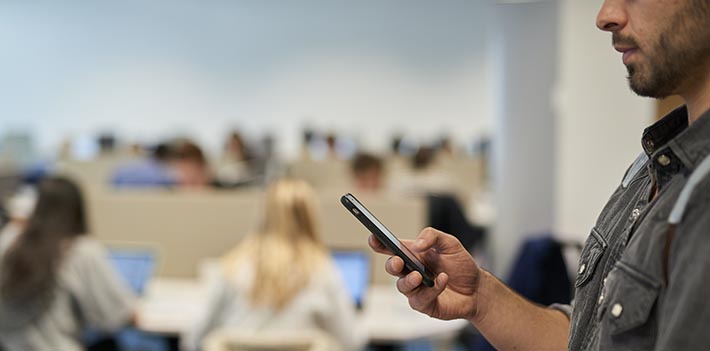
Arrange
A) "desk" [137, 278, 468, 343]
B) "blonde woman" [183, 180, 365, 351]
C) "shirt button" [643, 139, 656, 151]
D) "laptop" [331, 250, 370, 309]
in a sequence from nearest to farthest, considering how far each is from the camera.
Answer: "shirt button" [643, 139, 656, 151] < "blonde woman" [183, 180, 365, 351] < "desk" [137, 278, 468, 343] < "laptop" [331, 250, 370, 309]

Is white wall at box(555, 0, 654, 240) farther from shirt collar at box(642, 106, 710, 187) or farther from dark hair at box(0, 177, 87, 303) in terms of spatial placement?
dark hair at box(0, 177, 87, 303)

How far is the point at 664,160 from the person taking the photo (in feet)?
2.80

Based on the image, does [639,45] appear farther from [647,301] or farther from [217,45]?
[217,45]

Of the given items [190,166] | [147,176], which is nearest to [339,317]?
[190,166]

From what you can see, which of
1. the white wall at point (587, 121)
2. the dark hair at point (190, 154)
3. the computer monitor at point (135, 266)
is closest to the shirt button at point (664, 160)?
the white wall at point (587, 121)

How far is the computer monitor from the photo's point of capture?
3375 mm

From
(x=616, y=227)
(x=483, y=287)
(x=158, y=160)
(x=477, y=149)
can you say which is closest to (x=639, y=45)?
(x=616, y=227)

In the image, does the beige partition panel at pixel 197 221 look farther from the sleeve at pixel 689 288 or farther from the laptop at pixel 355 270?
the sleeve at pixel 689 288

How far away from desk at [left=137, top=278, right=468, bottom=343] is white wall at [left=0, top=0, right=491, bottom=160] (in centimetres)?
798

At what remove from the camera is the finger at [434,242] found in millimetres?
1034

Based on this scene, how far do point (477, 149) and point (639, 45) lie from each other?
948 centimetres

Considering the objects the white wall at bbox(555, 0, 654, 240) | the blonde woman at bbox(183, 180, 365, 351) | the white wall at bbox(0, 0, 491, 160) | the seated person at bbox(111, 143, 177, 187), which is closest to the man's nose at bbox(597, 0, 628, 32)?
the white wall at bbox(555, 0, 654, 240)

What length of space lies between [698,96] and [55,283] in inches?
93.8

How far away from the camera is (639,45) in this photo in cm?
85
